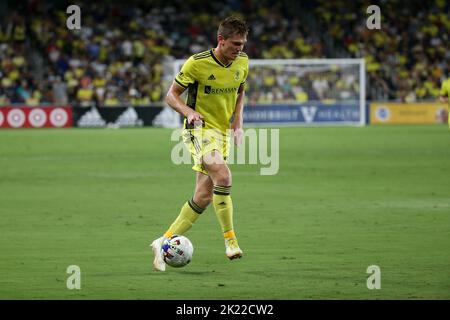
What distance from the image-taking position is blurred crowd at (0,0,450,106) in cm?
4081

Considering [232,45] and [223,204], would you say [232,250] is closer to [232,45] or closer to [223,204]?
[223,204]

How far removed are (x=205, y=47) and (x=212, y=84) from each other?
1368 inches

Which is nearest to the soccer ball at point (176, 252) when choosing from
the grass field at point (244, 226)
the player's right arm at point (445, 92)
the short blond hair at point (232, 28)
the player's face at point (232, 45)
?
the grass field at point (244, 226)

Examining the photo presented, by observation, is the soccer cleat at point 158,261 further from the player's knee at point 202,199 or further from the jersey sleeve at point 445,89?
the jersey sleeve at point 445,89

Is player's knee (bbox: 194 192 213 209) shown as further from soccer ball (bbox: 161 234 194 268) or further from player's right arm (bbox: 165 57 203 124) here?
player's right arm (bbox: 165 57 203 124)

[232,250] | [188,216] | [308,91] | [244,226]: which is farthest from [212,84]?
[308,91]

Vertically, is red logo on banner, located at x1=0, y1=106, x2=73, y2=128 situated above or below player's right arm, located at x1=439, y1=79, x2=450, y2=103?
below

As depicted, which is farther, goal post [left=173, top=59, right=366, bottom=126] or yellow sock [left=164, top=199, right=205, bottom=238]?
goal post [left=173, top=59, right=366, bottom=126]

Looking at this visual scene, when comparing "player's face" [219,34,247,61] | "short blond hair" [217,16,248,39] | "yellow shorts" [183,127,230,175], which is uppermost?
"short blond hair" [217,16,248,39]

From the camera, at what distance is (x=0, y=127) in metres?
38.3

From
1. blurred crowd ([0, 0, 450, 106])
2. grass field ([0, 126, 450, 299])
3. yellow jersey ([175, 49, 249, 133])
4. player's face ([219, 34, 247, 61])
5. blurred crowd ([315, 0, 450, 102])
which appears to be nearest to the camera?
grass field ([0, 126, 450, 299])

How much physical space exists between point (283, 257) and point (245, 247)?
82 cm

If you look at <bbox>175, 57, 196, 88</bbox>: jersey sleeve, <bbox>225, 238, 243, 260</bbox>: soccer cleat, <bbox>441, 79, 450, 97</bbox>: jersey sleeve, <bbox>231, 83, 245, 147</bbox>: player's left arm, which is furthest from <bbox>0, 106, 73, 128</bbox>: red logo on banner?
<bbox>225, 238, 243, 260</bbox>: soccer cleat

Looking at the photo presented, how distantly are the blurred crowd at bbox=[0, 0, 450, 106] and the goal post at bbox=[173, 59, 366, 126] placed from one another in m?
0.05
